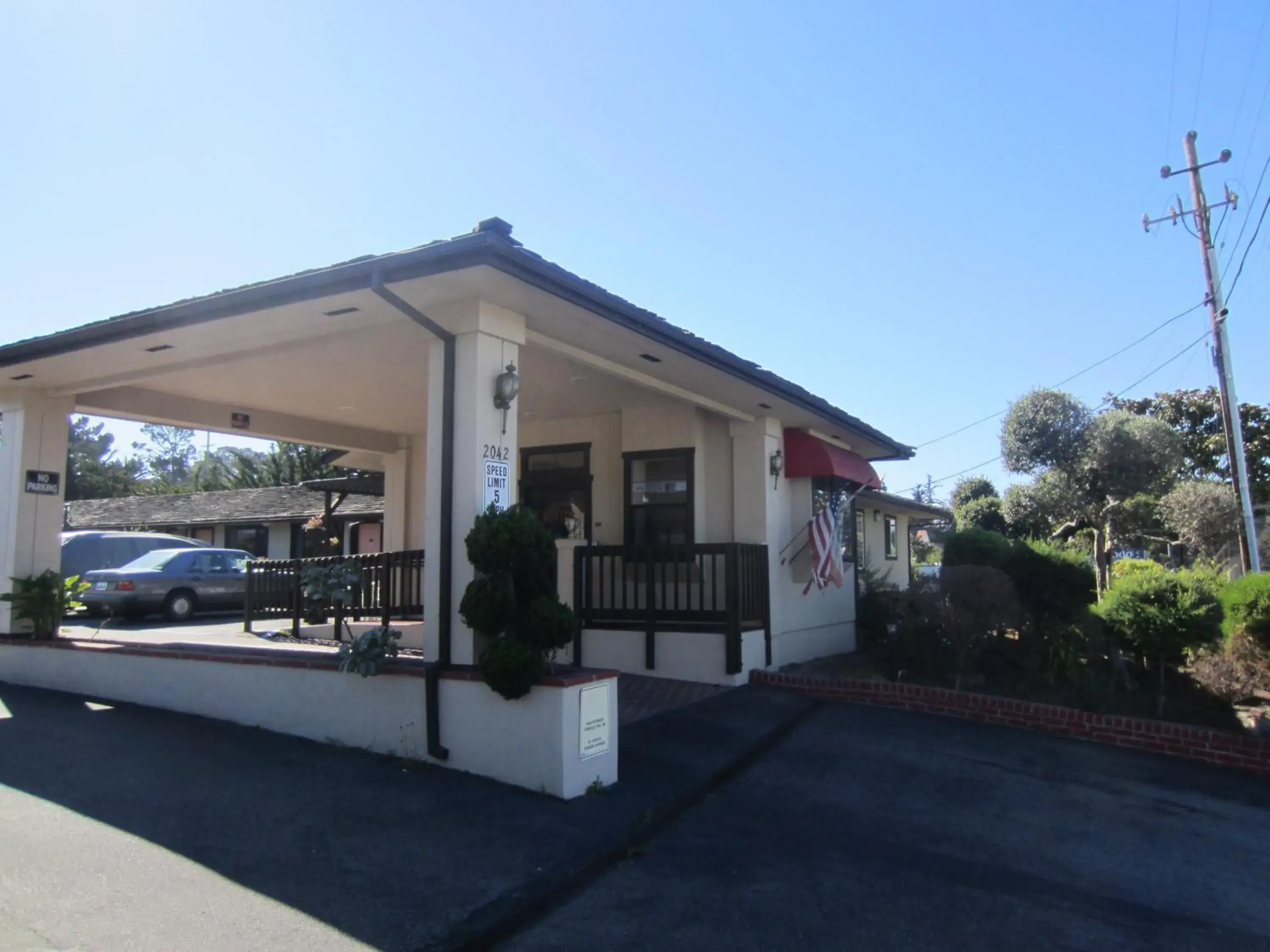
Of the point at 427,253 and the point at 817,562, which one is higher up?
the point at 427,253

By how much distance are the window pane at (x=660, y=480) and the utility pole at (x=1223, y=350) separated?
396 inches

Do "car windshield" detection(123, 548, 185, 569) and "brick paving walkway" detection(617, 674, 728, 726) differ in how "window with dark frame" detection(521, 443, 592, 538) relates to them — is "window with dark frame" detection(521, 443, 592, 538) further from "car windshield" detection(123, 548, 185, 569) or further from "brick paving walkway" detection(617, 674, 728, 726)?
"car windshield" detection(123, 548, 185, 569)

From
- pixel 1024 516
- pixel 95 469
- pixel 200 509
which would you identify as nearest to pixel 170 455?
pixel 95 469

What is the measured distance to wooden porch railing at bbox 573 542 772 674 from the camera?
30.9ft

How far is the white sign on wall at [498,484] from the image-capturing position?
6.26m

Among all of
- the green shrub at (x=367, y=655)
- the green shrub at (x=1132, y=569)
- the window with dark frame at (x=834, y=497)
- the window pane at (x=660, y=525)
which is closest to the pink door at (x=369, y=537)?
the window pane at (x=660, y=525)

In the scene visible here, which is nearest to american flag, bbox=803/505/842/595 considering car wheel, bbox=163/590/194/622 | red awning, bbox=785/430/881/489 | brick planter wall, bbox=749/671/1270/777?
→ red awning, bbox=785/430/881/489

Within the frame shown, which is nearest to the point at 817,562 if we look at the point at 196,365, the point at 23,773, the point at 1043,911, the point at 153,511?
the point at 1043,911

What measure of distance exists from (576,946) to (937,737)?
5475 mm

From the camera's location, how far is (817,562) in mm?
10758

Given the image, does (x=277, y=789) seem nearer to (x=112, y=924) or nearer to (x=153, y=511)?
(x=112, y=924)

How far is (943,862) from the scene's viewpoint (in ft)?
16.6

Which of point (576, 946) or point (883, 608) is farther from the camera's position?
point (883, 608)

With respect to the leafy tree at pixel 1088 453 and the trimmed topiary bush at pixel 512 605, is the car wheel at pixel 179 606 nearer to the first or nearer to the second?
the trimmed topiary bush at pixel 512 605
